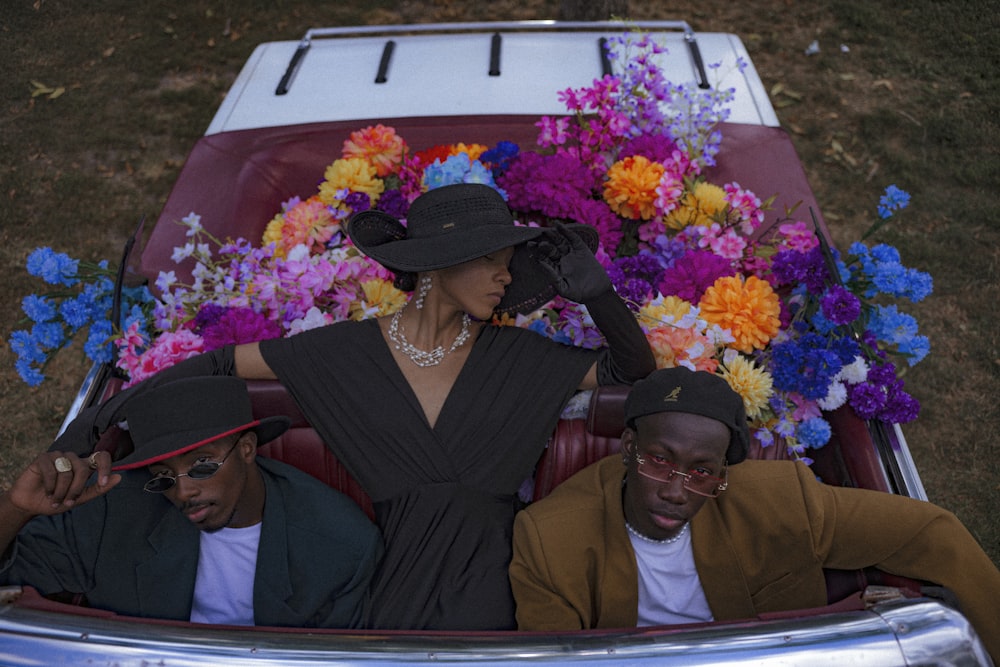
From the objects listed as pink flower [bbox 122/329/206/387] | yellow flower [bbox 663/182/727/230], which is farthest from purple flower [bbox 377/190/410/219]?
yellow flower [bbox 663/182/727/230]

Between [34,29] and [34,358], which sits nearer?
[34,358]

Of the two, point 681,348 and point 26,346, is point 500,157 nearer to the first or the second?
point 681,348

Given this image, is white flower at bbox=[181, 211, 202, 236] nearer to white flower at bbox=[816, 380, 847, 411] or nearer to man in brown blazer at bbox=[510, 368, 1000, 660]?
man in brown blazer at bbox=[510, 368, 1000, 660]

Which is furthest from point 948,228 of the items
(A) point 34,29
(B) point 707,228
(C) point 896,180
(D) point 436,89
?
(A) point 34,29

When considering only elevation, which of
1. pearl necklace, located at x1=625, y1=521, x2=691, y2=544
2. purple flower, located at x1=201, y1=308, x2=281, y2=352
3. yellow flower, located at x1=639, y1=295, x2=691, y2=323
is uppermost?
yellow flower, located at x1=639, y1=295, x2=691, y2=323

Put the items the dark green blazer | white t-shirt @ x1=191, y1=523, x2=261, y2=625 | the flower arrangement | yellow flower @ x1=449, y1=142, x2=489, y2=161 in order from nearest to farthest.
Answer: the dark green blazer → white t-shirt @ x1=191, y1=523, x2=261, y2=625 → the flower arrangement → yellow flower @ x1=449, y1=142, x2=489, y2=161

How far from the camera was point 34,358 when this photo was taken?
298 cm

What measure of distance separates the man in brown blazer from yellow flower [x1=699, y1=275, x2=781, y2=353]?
1.65 ft

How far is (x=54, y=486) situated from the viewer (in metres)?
1.98

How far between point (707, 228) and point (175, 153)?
390cm

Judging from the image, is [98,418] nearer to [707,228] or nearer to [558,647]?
[558,647]

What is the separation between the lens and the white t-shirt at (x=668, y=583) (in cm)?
228

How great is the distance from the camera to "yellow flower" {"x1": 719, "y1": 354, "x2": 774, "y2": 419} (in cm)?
253

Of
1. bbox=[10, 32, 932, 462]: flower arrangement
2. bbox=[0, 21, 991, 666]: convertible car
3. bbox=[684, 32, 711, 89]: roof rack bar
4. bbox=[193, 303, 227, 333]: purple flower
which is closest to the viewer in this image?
bbox=[0, 21, 991, 666]: convertible car
